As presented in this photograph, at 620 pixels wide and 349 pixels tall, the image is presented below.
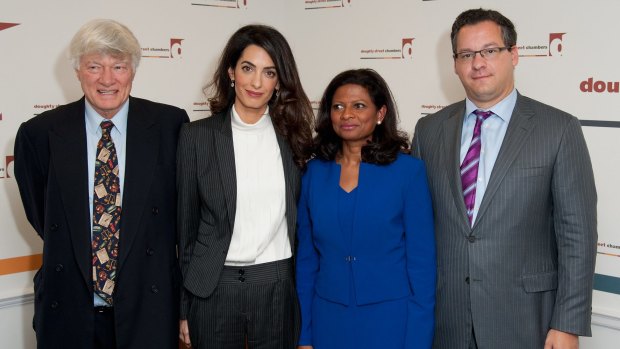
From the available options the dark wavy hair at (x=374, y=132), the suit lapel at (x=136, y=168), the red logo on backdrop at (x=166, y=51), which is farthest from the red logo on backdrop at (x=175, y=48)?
the dark wavy hair at (x=374, y=132)

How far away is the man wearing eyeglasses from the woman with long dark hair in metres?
0.56

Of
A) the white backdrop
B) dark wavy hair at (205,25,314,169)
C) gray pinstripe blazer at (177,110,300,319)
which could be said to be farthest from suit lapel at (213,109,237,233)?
the white backdrop

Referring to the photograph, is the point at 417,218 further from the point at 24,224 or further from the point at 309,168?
the point at 24,224

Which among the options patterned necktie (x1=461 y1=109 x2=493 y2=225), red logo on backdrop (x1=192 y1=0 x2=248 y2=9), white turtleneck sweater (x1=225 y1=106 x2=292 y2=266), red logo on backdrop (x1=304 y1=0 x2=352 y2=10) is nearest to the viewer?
patterned necktie (x1=461 y1=109 x2=493 y2=225)

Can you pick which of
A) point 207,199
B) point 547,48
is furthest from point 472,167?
point 547,48

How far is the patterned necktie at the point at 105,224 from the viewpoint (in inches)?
85.8

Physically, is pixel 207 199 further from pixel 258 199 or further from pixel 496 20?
pixel 496 20

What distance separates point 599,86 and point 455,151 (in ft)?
3.15

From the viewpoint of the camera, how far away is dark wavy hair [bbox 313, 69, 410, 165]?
2.28 meters

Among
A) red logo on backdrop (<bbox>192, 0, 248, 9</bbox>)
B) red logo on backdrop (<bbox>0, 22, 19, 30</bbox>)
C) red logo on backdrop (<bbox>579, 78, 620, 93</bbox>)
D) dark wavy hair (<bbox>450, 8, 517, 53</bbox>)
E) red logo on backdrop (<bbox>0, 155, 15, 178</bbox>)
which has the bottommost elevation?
red logo on backdrop (<bbox>0, 155, 15, 178</bbox>)

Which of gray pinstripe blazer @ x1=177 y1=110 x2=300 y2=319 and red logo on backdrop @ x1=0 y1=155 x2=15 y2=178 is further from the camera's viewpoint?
red logo on backdrop @ x1=0 y1=155 x2=15 y2=178

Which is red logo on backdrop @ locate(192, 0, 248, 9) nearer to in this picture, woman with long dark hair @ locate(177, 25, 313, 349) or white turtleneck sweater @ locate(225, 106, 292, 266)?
woman with long dark hair @ locate(177, 25, 313, 349)

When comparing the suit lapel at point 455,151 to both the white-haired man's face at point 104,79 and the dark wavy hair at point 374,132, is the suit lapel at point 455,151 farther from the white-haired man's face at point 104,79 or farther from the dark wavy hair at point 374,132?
the white-haired man's face at point 104,79

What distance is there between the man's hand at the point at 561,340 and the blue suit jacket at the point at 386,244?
1.27 feet
